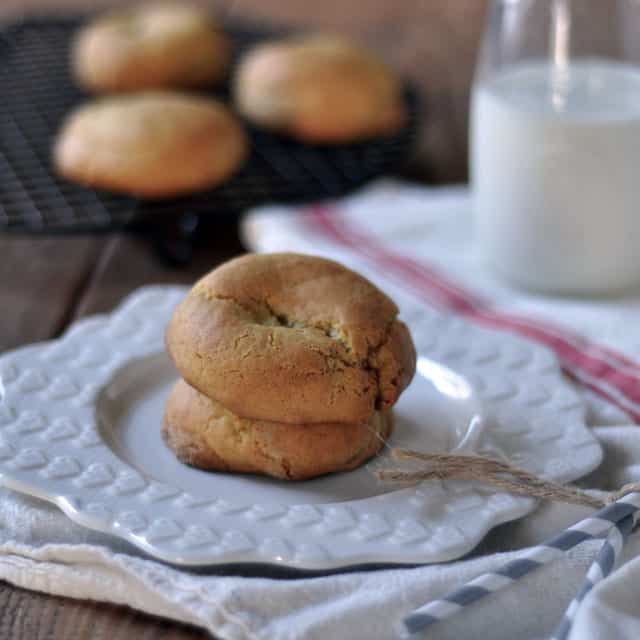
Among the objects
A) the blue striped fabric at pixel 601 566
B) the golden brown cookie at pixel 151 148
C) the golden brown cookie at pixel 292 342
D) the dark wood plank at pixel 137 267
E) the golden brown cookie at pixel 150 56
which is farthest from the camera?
the golden brown cookie at pixel 150 56

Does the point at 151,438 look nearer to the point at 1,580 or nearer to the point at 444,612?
the point at 1,580

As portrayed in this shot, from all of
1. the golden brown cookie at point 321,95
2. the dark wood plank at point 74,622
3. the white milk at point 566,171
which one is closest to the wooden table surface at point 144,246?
the dark wood plank at point 74,622

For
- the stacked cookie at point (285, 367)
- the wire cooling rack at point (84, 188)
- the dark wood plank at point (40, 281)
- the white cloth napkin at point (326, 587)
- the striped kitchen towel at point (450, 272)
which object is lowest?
the dark wood plank at point (40, 281)

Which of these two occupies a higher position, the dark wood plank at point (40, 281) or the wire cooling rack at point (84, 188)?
the wire cooling rack at point (84, 188)

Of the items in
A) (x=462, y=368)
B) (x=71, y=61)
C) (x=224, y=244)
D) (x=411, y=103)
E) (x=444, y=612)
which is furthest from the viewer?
(x=71, y=61)

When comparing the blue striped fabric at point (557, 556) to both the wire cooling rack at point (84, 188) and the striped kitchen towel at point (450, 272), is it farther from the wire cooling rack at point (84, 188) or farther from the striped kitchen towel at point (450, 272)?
the wire cooling rack at point (84, 188)

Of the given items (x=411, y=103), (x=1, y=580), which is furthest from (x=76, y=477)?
(x=411, y=103)

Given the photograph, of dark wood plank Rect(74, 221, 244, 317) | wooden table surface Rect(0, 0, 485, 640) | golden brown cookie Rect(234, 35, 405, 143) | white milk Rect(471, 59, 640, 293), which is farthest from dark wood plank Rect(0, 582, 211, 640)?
golden brown cookie Rect(234, 35, 405, 143)

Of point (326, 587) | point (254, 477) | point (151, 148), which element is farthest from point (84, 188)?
point (326, 587)
